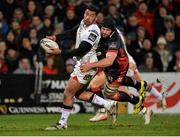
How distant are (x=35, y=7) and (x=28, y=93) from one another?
3.53 metres

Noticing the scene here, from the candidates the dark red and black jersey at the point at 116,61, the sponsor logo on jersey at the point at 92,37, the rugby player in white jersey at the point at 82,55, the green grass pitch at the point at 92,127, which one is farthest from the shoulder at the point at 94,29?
the green grass pitch at the point at 92,127

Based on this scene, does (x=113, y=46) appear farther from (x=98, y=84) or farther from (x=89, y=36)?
(x=98, y=84)

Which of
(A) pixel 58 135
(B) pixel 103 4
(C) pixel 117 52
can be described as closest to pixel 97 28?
(C) pixel 117 52

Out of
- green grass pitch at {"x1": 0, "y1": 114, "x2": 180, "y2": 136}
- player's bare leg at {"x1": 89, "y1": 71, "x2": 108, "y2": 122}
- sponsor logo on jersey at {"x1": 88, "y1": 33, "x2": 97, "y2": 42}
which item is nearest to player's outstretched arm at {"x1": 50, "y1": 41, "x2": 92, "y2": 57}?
sponsor logo on jersey at {"x1": 88, "y1": 33, "x2": 97, "y2": 42}

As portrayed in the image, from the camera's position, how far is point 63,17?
22609 mm

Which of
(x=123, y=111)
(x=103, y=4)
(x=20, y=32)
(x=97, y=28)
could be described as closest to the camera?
(x=97, y=28)

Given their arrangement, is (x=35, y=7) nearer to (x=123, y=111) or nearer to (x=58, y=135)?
(x=123, y=111)

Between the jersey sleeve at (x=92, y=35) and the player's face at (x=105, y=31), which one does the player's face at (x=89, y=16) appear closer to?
the jersey sleeve at (x=92, y=35)

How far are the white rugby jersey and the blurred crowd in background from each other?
6.30m

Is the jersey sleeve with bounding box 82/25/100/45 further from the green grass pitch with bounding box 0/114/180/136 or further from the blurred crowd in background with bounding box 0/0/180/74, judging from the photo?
the blurred crowd in background with bounding box 0/0/180/74

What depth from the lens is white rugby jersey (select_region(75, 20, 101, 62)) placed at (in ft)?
44.7

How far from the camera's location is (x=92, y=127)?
46.9ft

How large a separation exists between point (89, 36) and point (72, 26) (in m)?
8.49

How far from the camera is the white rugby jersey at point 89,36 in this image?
1362cm
